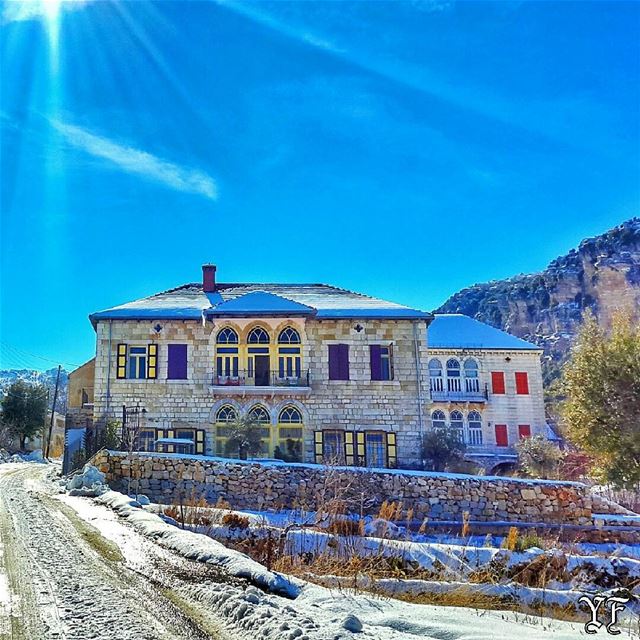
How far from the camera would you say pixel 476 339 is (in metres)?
32.9

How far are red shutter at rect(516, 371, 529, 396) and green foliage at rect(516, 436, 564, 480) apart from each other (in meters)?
5.09

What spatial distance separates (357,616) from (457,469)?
19.6 metres

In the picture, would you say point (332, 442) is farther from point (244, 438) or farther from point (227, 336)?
point (227, 336)

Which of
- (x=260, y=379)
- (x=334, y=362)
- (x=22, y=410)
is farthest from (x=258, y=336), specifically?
(x=22, y=410)

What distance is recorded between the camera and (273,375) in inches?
989

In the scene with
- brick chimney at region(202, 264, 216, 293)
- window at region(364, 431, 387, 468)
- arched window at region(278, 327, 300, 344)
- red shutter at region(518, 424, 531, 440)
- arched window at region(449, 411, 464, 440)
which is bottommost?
window at region(364, 431, 387, 468)

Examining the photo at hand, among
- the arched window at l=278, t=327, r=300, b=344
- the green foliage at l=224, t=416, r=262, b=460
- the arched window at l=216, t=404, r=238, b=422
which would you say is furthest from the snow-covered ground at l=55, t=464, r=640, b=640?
the arched window at l=278, t=327, r=300, b=344

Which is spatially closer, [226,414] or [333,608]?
[333,608]

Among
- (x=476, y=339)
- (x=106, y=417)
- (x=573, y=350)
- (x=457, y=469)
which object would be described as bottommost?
(x=457, y=469)

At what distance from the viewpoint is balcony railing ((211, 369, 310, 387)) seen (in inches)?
977

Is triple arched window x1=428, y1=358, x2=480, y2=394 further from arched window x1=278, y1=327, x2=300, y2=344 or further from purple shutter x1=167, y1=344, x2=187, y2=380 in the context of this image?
purple shutter x1=167, y1=344, x2=187, y2=380

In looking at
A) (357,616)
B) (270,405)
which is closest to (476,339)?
(270,405)

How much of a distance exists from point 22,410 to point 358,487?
116 ft

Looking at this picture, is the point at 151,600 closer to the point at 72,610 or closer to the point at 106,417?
the point at 72,610
